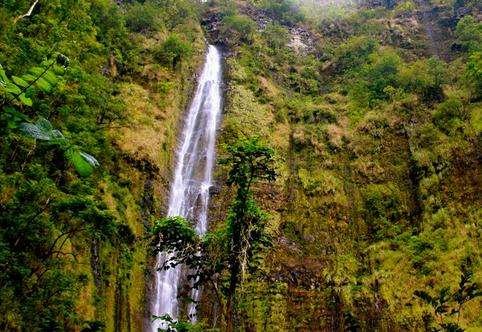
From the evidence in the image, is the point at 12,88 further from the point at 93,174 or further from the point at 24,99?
the point at 93,174

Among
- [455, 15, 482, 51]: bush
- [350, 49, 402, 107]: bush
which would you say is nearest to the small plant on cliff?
[350, 49, 402, 107]: bush

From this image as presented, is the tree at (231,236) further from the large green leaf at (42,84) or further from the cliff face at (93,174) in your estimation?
the large green leaf at (42,84)

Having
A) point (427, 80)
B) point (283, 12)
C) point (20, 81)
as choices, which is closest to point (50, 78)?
point (20, 81)

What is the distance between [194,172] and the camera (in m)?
25.1

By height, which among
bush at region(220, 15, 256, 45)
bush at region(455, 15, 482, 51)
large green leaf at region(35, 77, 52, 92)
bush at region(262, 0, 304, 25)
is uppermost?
bush at region(262, 0, 304, 25)

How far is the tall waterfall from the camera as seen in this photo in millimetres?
18500

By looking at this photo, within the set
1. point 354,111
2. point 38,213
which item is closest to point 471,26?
point 354,111

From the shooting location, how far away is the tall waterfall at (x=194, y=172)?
18500mm

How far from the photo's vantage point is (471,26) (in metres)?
36.4

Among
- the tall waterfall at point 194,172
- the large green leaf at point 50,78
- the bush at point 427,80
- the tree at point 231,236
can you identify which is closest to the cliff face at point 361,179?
the bush at point 427,80

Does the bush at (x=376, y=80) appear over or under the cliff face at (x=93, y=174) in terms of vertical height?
over

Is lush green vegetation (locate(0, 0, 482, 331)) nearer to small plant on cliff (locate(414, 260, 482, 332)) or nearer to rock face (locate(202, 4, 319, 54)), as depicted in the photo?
small plant on cliff (locate(414, 260, 482, 332))

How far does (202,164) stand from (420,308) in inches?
537

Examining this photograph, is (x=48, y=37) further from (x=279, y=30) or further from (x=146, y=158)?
(x=279, y=30)
